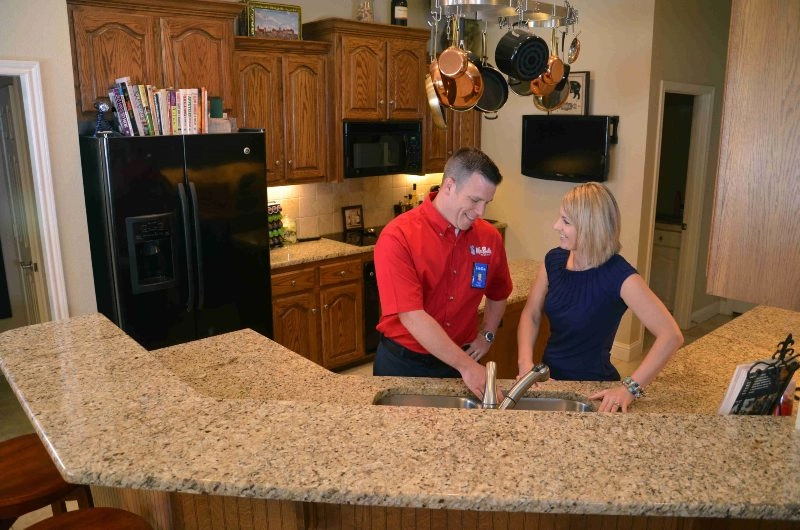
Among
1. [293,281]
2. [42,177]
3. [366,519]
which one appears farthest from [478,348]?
[42,177]

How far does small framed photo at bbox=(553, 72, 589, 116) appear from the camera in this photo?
475cm

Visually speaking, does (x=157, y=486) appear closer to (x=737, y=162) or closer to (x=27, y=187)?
(x=737, y=162)

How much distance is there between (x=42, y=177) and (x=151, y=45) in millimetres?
937

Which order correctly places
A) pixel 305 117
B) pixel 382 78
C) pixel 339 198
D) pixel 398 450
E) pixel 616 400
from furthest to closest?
pixel 339 198 < pixel 382 78 < pixel 305 117 < pixel 616 400 < pixel 398 450

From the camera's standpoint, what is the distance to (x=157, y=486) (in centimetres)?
116

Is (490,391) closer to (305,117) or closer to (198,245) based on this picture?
(198,245)

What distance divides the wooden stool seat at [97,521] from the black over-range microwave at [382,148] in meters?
3.29

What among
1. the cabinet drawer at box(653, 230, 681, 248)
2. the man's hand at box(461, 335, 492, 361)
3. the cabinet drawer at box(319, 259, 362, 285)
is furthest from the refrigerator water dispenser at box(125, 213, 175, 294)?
the cabinet drawer at box(653, 230, 681, 248)

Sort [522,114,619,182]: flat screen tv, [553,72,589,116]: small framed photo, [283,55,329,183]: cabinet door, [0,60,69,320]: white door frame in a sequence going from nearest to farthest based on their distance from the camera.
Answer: [0,60,69,320]: white door frame < [283,55,329,183]: cabinet door < [522,114,619,182]: flat screen tv < [553,72,589,116]: small framed photo

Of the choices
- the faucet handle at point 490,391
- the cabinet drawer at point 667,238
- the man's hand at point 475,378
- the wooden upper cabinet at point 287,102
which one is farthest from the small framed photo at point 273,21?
the cabinet drawer at point 667,238

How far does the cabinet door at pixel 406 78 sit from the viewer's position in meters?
4.82

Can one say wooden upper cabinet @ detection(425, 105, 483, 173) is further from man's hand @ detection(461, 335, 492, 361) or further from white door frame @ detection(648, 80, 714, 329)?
man's hand @ detection(461, 335, 492, 361)

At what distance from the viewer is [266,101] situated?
14.0 ft

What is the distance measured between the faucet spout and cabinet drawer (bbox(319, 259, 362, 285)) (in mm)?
2806
